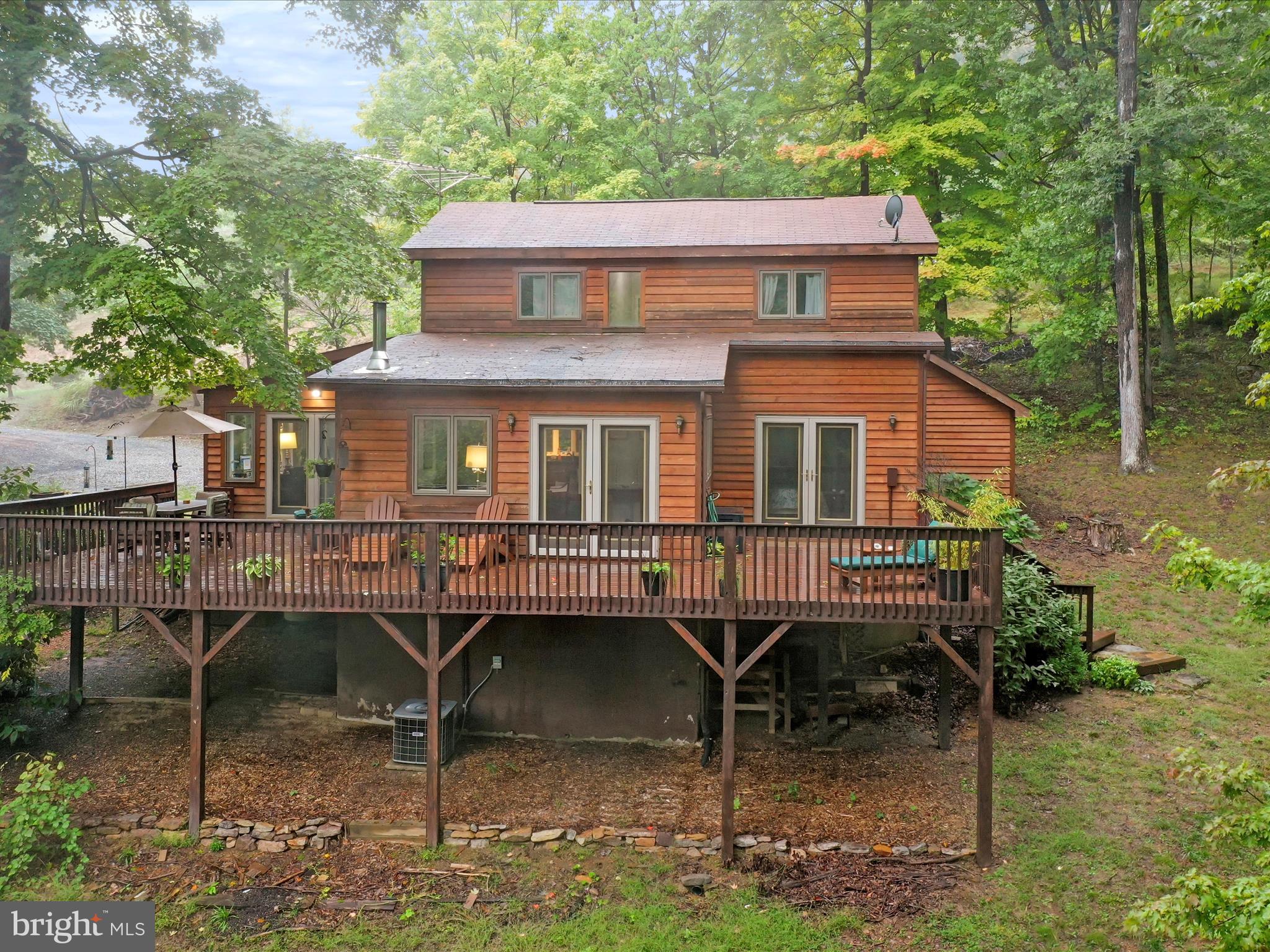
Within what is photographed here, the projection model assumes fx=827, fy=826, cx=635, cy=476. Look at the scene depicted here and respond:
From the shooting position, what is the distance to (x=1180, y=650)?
12820 mm

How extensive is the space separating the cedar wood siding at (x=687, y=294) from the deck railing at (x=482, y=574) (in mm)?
4944

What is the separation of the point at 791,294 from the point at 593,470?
4753 millimetres

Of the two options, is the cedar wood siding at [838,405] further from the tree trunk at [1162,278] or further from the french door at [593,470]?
the tree trunk at [1162,278]

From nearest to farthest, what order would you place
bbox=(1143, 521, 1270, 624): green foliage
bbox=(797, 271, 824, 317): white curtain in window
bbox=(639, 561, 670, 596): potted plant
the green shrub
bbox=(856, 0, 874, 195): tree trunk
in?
bbox=(1143, 521, 1270, 624): green foliage
bbox=(639, 561, 670, 596): potted plant
the green shrub
bbox=(797, 271, 824, 317): white curtain in window
bbox=(856, 0, 874, 195): tree trunk

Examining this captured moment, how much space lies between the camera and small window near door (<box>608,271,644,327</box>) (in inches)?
531

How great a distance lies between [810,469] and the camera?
12.8 metres

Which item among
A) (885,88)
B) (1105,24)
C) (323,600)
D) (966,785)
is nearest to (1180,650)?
(966,785)

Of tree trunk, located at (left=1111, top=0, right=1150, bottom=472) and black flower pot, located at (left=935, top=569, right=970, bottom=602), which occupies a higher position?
tree trunk, located at (left=1111, top=0, right=1150, bottom=472)

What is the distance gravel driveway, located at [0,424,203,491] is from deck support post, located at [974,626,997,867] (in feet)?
74.8

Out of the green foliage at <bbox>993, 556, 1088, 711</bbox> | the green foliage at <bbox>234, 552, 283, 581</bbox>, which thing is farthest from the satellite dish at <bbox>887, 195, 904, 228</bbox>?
the green foliage at <bbox>234, 552, 283, 581</bbox>

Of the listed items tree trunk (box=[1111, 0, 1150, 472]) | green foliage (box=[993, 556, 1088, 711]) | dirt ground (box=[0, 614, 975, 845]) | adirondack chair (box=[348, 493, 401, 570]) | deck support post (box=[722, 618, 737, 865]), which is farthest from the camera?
tree trunk (box=[1111, 0, 1150, 472])

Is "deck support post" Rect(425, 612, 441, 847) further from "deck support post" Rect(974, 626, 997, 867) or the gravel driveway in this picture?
the gravel driveway

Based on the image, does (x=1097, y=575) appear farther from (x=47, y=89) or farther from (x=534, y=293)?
(x=47, y=89)

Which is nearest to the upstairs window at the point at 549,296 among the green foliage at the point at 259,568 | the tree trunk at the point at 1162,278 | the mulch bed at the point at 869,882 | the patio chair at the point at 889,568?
the green foliage at the point at 259,568
